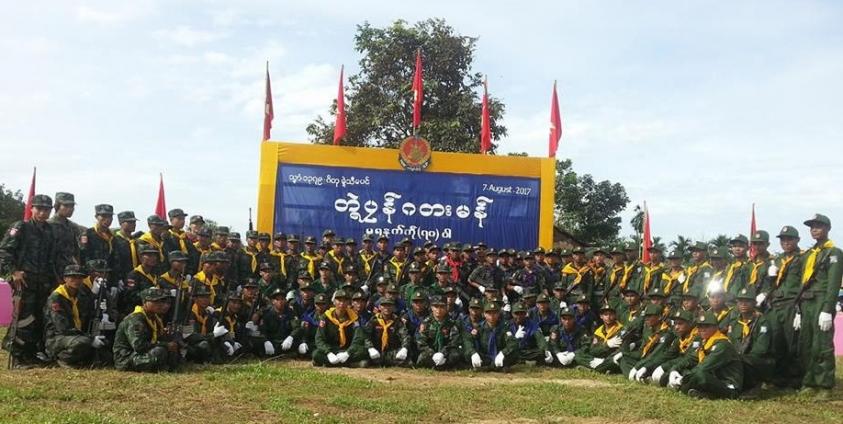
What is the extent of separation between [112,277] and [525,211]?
8.33m

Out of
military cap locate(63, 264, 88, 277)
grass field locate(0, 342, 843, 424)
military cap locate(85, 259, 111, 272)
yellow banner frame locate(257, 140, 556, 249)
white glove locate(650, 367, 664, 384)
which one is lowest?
grass field locate(0, 342, 843, 424)

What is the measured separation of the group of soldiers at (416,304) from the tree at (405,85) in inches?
432

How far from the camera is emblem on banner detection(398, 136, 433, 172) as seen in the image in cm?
1462

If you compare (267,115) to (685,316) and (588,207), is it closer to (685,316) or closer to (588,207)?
(685,316)

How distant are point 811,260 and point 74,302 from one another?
8588 mm

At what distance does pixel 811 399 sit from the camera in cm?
777

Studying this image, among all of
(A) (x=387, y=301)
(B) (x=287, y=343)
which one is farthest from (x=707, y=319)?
(B) (x=287, y=343)

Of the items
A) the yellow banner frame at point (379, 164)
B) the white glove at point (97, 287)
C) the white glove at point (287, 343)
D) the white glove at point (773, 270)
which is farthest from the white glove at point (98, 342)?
the white glove at point (773, 270)

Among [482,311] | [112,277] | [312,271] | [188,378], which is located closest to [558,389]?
[482,311]

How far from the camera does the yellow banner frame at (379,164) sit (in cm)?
1416

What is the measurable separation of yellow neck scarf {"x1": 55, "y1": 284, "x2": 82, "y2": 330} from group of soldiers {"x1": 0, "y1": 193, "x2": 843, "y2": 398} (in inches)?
0.6

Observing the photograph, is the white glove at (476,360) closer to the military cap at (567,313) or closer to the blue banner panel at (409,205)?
the military cap at (567,313)

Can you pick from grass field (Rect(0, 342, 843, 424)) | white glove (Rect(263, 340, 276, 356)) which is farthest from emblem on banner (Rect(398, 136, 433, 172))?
grass field (Rect(0, 342, 843, 424))

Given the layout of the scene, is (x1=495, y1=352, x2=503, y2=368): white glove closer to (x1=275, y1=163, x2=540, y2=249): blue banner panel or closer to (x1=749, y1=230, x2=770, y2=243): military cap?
(x1=749, y1=230, x2=770, y2=243): military cap
